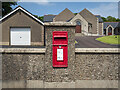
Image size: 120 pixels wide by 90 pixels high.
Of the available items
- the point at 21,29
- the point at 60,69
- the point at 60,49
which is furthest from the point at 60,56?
the point at 21,29

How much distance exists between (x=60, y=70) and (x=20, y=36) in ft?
41.4

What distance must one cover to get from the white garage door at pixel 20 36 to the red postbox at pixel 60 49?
12.4m

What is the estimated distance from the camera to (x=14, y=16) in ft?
59.7

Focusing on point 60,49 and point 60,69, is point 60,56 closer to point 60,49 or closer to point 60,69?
point 60,49

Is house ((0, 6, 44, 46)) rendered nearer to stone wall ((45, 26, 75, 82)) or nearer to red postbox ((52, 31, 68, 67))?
stone wall ((45, 26, 75, 82))

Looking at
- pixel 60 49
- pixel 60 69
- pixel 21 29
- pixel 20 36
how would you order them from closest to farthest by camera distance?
pixel 60 49 → pixel 60 69 → pixel 20 36 → pixel 21 29

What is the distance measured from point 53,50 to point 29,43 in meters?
12.4

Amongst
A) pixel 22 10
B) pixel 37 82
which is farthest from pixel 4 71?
pixel 22 10

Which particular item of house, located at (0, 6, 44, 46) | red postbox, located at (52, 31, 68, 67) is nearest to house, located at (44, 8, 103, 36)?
house, located at (0, 6, 44, 46)

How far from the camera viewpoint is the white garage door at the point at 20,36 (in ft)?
55.9

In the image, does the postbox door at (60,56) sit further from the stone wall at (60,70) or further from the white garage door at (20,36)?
the white garage door at (20,36)

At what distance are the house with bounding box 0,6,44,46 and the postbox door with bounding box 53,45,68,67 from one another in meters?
12.4

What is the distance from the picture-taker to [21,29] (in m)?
17.2

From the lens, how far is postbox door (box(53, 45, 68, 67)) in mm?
5832
